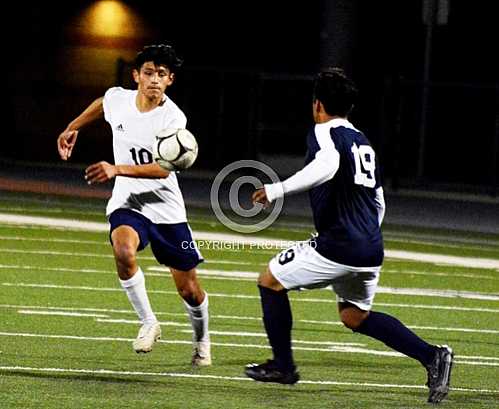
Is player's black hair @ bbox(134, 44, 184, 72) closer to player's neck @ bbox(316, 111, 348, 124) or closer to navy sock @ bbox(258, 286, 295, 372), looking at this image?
player's neck @ bbox(316, 111, 348, 124)

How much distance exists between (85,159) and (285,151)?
383cm

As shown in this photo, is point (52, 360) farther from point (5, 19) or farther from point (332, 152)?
point (5, 19)

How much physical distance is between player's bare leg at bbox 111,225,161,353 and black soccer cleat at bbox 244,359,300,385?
1.05 metres

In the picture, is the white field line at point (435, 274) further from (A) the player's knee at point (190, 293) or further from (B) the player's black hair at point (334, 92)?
(B) the player's black hair at point (334, 92)

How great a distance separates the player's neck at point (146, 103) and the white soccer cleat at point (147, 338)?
1.43m

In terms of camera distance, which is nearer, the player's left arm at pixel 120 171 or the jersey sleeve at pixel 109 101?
the player's left arm at pixel 120 171

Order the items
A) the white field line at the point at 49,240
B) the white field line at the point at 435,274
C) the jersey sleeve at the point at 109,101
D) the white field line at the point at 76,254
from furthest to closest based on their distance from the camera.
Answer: the white field line at the point at 49,240 < the white field line at the point at 76,254 < the white field line at the point at 435,274 < the jersey sleeve at the point at 109,101

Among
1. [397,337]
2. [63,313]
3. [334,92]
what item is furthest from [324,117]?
[63,313]

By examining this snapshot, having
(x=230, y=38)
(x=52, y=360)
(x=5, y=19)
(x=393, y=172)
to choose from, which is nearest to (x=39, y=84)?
(x=5, y=19)

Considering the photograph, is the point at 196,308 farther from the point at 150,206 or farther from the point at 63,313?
the point at 63,313

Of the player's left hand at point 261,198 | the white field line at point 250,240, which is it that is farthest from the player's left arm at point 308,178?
the white field line at point 250,240

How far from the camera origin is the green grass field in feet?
33.1

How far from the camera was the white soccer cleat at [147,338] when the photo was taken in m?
10.8

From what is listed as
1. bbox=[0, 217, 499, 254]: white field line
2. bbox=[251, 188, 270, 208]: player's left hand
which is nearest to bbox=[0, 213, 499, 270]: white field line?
bbox=[0, 217, 499, 254]: white field line
